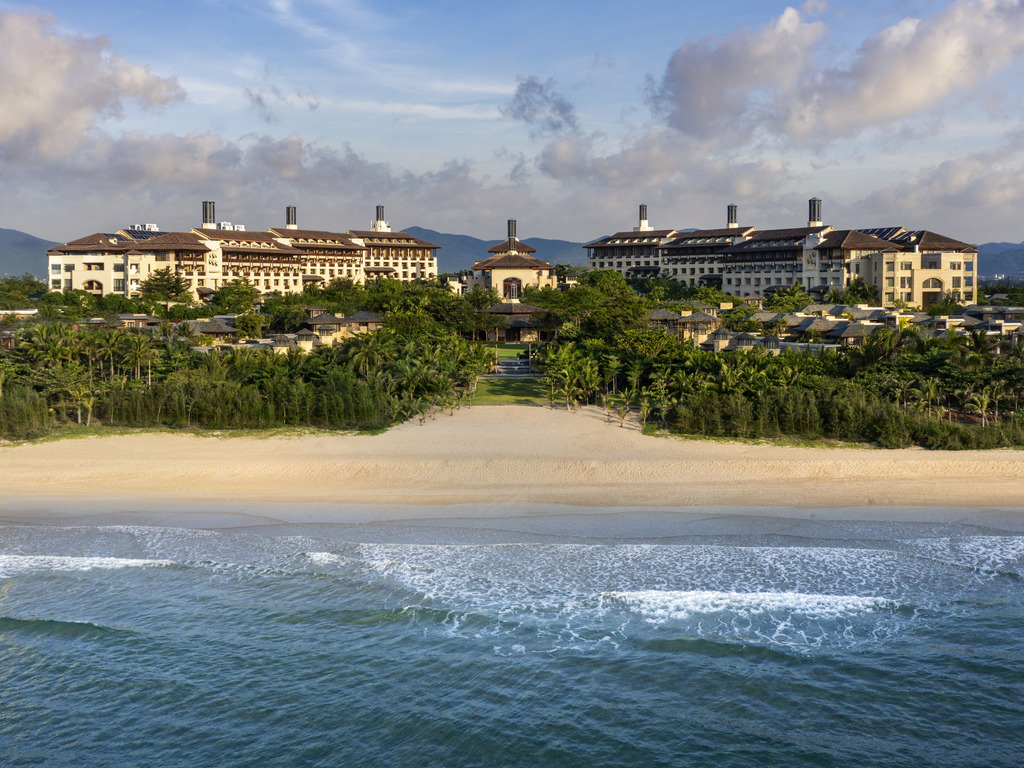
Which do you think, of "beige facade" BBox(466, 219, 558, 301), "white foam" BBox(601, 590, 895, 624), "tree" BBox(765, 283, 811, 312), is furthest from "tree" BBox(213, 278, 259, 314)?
"white foam" BBox(601, 590, 895, 624)

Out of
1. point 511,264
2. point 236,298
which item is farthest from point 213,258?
point 511,264

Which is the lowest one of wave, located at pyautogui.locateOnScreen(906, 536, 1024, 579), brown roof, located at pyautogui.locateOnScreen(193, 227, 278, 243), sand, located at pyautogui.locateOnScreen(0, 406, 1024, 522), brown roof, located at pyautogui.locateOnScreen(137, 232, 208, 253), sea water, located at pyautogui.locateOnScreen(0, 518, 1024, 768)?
sea water, located at pyautogui.locateOnScreen(0, 518, 1024, 768)

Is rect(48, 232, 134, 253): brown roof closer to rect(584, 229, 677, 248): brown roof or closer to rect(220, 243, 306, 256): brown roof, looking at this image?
rect(220, 243, 306, 256): brown roof

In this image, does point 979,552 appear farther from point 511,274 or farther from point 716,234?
point 716,234

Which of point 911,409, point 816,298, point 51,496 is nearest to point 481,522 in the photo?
point 51,496

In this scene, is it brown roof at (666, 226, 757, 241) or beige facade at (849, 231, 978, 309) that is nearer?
beige facade at (849, 231, 978, 309)

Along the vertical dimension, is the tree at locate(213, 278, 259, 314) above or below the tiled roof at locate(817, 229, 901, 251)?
below
